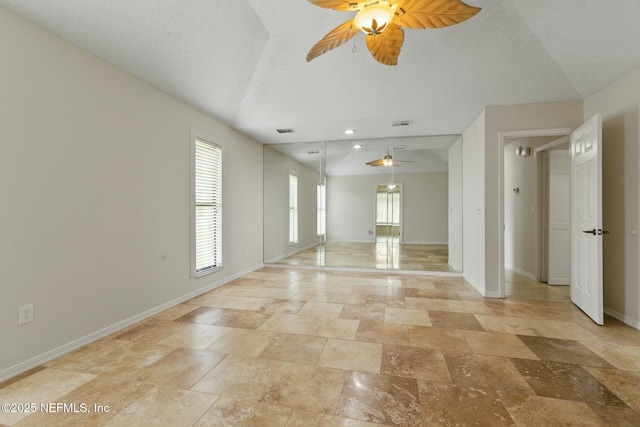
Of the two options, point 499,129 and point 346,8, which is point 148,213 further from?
point 499,129

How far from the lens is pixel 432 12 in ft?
5.76

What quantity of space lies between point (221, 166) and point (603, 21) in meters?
4.68

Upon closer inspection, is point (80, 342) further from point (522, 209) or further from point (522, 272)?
point (522, 209)

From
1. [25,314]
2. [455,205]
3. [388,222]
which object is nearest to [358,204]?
[388,222]

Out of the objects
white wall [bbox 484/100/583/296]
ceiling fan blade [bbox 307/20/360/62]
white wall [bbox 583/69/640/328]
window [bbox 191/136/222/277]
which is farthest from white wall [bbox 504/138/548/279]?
window [bbox 191/136/222/277]

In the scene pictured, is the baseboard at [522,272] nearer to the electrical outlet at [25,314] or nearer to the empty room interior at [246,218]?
the empty room interior at [246,218]

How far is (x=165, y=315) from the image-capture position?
10.8 feet

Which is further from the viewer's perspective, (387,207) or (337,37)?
(387,207)

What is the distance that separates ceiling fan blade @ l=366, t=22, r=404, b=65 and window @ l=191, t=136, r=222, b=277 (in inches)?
109

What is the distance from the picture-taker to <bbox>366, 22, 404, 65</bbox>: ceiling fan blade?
2010 mm

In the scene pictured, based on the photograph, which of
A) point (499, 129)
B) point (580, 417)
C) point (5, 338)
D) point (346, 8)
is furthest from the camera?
point (499, 129)

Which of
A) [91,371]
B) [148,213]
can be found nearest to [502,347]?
[91,371]

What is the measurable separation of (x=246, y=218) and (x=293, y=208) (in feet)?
5.67

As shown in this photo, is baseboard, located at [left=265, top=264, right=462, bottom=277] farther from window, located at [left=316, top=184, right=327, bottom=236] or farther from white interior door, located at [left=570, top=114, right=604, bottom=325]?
white interior door, located at [left=570, top=114, right=604, bottom=325]
